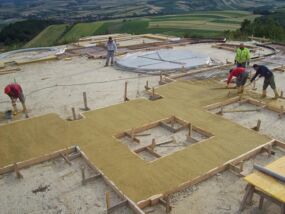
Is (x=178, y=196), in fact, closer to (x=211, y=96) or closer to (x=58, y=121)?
(x=58, y=121)

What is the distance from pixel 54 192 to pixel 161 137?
277 cm

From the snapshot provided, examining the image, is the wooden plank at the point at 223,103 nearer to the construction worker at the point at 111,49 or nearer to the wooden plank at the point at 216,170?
the wooden plank at the point at 216,170

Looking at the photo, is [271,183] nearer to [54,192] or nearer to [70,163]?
[54,192]

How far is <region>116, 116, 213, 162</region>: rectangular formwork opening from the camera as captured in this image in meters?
6.66

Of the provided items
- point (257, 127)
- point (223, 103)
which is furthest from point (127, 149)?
point (223, 103)

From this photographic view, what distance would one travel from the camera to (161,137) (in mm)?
7293

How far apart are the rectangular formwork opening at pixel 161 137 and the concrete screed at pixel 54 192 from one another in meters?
1.26

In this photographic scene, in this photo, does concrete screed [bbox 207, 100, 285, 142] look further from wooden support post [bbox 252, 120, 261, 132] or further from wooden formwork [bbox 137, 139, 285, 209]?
wooden formwork [bbox 137, 139, 285, 209]

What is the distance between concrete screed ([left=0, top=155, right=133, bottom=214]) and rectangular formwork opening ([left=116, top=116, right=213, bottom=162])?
1.26 meters

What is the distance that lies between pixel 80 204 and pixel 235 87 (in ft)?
21.7

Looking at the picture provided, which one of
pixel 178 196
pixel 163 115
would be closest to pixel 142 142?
pixel 163 115

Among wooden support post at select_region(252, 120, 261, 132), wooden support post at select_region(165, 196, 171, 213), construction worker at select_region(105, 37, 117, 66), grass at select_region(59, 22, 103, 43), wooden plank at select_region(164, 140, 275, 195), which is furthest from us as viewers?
grass at select_region(59, 22, 103, 43)

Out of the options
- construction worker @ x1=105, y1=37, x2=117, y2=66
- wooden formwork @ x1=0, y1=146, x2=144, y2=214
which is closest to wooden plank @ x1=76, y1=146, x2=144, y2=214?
wooden formwork @ x1=0, y1=146, x2=144, y2=214

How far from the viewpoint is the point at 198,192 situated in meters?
5.42
